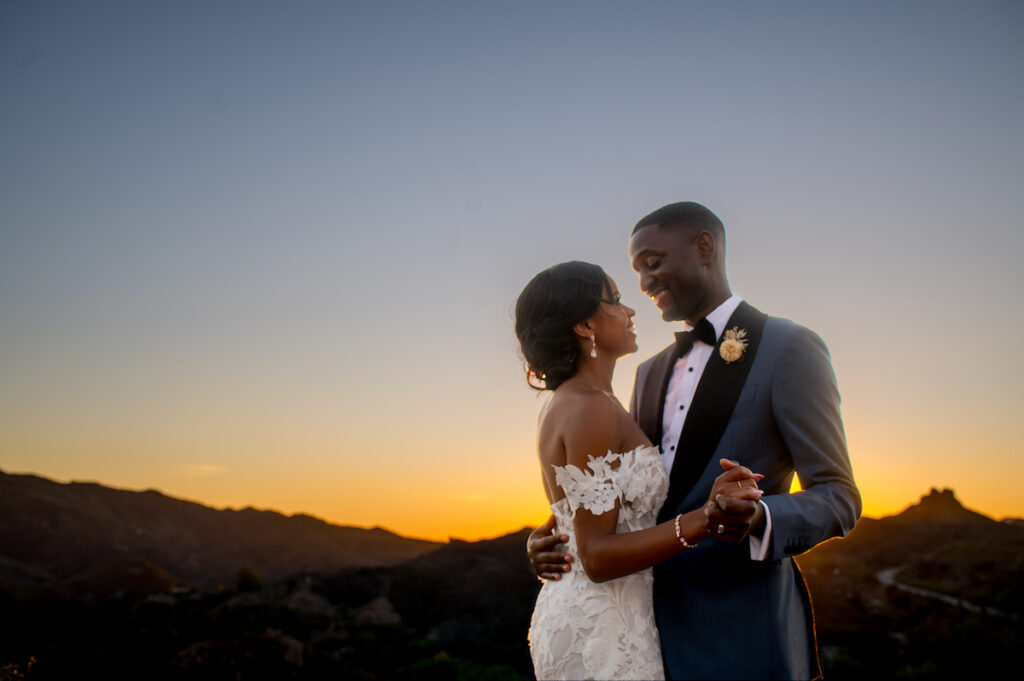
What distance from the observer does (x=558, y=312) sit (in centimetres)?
337

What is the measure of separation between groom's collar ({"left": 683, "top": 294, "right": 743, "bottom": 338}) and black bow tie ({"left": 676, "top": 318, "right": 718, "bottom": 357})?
26mm

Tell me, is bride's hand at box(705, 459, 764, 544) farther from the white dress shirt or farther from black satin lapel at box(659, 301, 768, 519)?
the white dress shirt

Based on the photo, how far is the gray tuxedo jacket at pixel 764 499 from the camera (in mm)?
2703

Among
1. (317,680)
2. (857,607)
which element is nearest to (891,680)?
(857,607)

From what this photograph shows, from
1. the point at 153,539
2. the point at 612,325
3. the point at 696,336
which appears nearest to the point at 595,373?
the point at 612,325

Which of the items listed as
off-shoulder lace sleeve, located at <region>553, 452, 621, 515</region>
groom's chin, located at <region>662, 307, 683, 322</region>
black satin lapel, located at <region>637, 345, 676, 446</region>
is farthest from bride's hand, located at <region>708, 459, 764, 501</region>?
groom's chin, located at <region>662, 307, 683, 322</region>

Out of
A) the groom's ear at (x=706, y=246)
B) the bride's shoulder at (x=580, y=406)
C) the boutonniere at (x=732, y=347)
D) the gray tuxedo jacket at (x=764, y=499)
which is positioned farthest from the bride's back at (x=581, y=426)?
the groom's ear at (x=706, y=246)

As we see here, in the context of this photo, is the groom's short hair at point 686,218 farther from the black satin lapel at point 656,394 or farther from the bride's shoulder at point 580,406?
the bride's shoulder at point 580,406

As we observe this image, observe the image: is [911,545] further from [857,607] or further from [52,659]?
[52,659]

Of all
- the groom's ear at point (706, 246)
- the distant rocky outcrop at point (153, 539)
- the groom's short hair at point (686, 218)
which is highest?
the groom's short hair at point (686, 218)

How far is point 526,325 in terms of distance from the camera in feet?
11.4

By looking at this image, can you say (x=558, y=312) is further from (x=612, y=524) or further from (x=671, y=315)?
(x=612, y=524)

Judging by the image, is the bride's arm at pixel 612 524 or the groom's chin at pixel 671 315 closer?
the bride's arm at pixel 612 524

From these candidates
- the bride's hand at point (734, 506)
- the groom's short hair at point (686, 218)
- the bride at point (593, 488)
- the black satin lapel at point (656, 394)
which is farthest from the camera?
the groom's short hair at point (686, 218)
